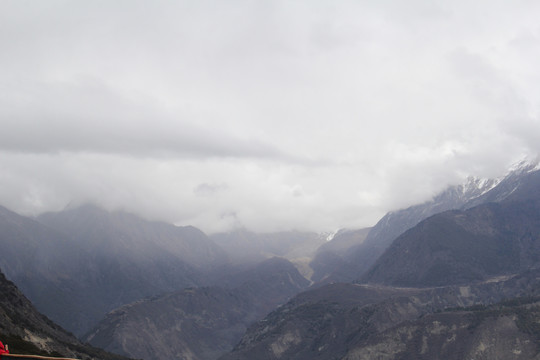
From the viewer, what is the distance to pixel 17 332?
584 feet

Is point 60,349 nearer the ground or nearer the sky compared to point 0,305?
nearer the ground

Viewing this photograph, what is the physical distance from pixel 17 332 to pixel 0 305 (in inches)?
1101

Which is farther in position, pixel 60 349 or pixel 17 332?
pixel 60 349

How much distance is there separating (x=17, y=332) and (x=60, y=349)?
24.3 meters

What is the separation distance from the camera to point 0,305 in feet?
655

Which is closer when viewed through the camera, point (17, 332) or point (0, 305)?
point (17, 332)

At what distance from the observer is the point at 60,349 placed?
7790 inches

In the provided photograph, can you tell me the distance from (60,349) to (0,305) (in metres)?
28.6
